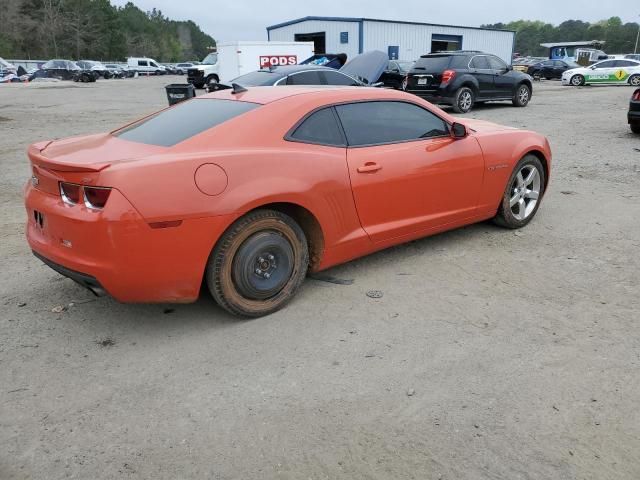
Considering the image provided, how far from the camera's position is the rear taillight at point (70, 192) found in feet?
10.5

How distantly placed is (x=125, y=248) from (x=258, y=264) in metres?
0.88

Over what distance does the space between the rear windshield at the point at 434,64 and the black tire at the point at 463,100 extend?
811mm

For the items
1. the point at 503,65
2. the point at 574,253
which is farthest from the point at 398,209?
the point at 503,65

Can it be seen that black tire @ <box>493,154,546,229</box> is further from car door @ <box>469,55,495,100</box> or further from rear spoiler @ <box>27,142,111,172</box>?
car door @ <box>469,55,495,100</box>

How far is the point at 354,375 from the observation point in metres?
3.07

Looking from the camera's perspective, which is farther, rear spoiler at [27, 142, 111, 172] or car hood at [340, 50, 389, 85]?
car hood at [340, 50, 389, 85]

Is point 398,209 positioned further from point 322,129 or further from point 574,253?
point 574,253

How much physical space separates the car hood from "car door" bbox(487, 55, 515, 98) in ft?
10.4

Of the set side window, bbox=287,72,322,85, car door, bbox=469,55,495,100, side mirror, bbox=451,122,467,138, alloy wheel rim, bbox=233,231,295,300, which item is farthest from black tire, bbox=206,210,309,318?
car door, bbox=469,55,495,100

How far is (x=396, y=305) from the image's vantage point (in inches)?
154

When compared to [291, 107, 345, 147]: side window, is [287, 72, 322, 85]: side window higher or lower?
higher

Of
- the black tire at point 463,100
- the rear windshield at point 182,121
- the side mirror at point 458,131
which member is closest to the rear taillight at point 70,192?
the rear windshield at point 182,121

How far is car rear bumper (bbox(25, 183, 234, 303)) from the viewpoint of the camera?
308 cm

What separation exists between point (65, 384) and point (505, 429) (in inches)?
90.1
